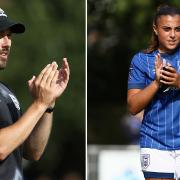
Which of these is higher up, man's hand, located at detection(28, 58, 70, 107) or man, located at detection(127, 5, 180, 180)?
man's hand, located at detection(28, 58, 70, 107)

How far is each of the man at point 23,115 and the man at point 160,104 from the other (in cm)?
57

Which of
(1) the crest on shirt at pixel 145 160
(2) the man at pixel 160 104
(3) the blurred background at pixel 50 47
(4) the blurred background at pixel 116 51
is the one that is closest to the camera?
(2) the man at pixel 160 104

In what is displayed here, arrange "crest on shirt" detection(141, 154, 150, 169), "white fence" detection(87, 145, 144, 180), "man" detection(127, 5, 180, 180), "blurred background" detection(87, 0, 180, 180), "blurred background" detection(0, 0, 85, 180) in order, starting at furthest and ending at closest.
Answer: "blurred background" detection(0, 0, 85, 180)
"blurred background" detection(87, 0, 180, 180)
"white fence" detection(87, 145, 144, 180)
"crest on shirt" detection(141, 154, 150, 169)
"man" detection(127, 5, 180, 180)

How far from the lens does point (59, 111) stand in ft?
46.7

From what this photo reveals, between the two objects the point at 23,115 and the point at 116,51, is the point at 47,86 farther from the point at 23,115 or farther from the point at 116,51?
the point at 116,51

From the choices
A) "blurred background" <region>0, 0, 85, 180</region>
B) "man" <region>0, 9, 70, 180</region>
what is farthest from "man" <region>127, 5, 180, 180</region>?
"blurred background" <region>0, 0, 85, 180</region>

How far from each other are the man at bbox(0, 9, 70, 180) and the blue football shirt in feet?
2.04

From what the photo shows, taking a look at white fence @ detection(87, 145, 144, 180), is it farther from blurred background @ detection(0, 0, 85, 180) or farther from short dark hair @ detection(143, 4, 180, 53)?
short dark hair @ detection(143, 4, 180, 53)

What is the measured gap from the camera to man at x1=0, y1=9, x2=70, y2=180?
439cm

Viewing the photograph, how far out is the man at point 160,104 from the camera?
504cm

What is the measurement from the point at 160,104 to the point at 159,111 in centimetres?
4

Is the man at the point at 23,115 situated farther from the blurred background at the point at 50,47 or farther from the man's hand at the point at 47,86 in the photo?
the blurred background at the point at 50,47

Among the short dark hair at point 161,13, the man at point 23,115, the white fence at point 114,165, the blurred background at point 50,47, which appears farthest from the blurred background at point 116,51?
the man at point 23,115

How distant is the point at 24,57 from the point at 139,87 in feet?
29.4
